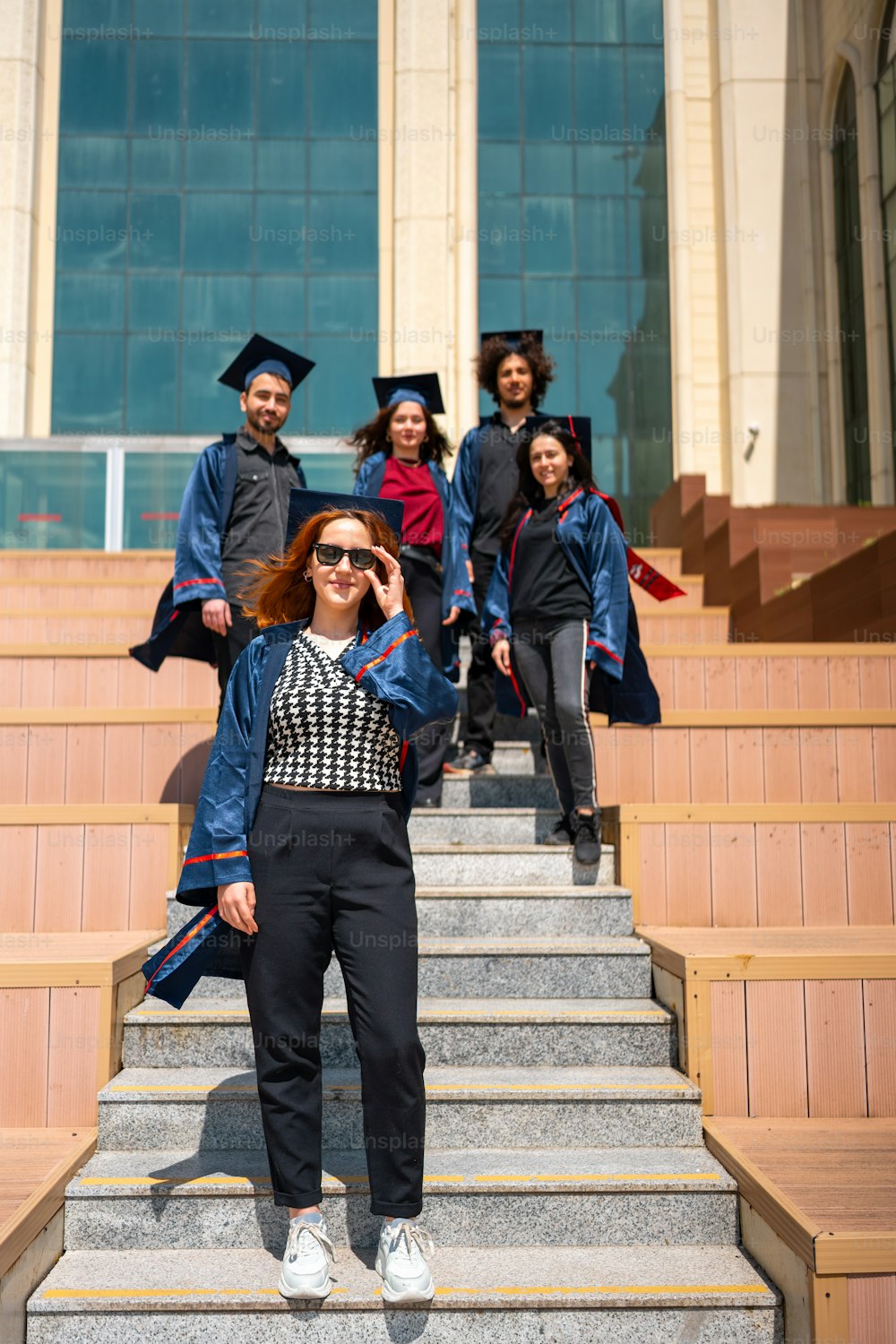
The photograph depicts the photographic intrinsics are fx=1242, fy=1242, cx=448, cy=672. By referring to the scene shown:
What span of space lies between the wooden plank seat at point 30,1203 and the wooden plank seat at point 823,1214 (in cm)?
168

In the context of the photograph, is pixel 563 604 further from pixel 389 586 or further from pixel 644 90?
pixel 644 90

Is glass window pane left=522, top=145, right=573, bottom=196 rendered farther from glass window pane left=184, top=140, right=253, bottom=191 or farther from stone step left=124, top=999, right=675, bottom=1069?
stone step left=124, top=999, right=675, bottom=1069

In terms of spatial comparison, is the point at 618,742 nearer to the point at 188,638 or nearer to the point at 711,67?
the point at 188,638

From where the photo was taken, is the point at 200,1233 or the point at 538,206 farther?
the point at 538,206

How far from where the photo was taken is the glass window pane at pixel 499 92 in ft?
39.5

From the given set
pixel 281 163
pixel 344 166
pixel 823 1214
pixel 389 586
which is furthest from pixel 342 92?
pixel 823 1214

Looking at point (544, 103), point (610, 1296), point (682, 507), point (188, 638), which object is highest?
point (544, 103)

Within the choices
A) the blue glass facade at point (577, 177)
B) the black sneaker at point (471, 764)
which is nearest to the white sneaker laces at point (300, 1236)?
the black sneaker at point (471, 764)

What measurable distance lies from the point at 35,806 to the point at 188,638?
988mm

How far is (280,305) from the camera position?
12172mm

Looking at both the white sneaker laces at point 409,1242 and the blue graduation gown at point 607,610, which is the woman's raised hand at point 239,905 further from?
the blue graduation gown at point 607,610

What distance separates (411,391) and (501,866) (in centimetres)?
212

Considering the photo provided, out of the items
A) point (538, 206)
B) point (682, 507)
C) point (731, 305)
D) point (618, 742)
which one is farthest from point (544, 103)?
point (618, 742)

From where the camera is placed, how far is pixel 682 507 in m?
9.47
